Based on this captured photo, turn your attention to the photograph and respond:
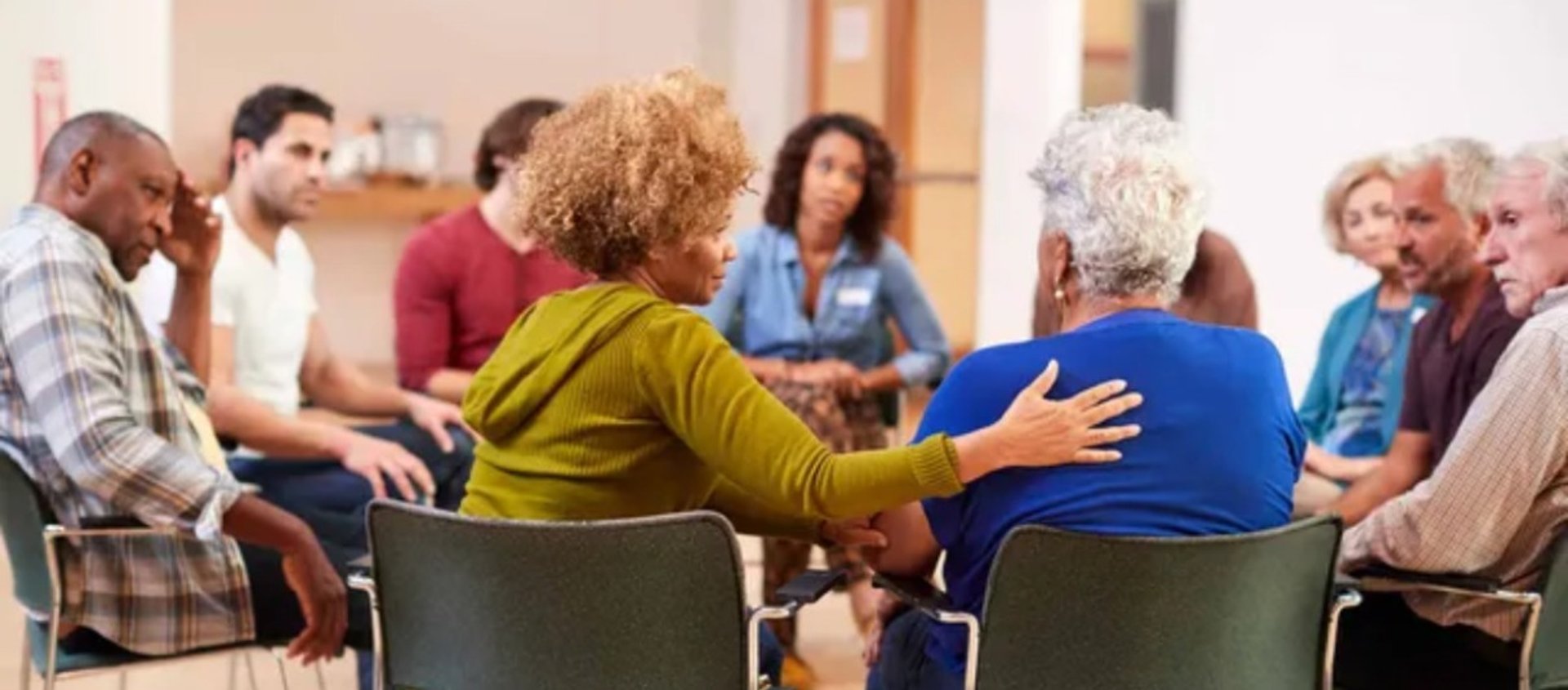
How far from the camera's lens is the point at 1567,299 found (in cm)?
289

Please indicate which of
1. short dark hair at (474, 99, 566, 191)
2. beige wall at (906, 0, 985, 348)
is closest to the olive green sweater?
short dark hair at (474, 99, 566, 191)

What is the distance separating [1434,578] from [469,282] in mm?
2829

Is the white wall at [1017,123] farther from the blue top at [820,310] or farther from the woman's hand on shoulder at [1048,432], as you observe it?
the woman's hand on shoulder at [1048,432]

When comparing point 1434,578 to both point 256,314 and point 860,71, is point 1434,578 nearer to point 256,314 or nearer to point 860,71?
point 256,314

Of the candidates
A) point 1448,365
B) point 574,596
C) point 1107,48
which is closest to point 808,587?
point 574,596

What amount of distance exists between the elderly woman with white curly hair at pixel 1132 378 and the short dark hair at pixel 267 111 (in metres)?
2.79

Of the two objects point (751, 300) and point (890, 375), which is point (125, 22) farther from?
point (890, 375)

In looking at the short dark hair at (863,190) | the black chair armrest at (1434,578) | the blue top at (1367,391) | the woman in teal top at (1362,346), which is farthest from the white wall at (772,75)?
the black chair armrest at (1434,578)

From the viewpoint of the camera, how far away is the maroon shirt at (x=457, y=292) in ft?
16.6

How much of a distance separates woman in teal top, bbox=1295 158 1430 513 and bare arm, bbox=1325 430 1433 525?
0.60 metres

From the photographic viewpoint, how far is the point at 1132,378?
7.95ft

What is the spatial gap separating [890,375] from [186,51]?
6486mm

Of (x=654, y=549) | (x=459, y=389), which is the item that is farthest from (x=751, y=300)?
(x=654, y=549)

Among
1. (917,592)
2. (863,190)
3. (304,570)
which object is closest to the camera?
(917,592)
